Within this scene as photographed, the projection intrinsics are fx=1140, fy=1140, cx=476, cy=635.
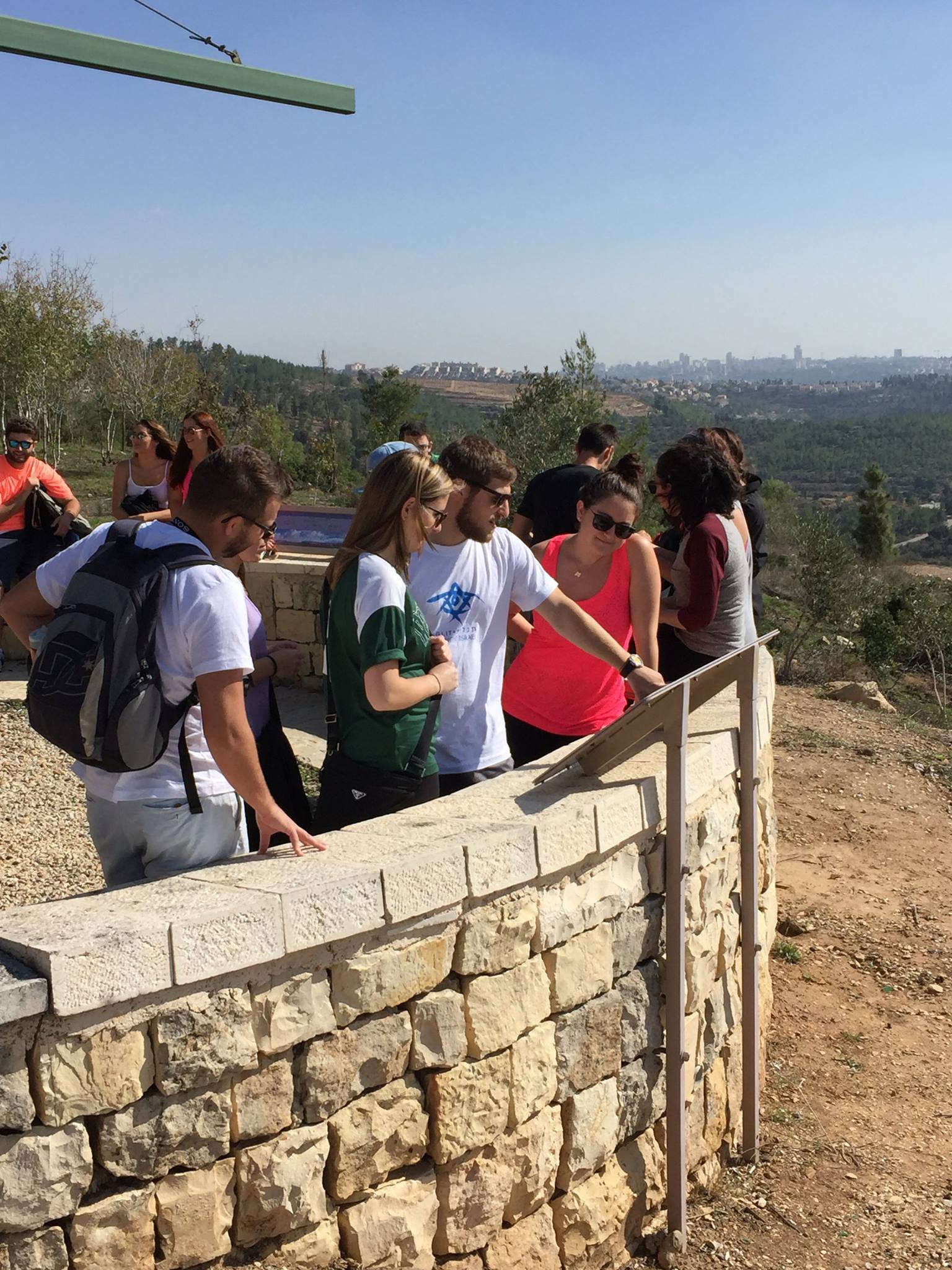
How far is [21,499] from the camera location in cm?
700

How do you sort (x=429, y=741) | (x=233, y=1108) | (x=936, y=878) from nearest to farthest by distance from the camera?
(x=233, y=1108)
(x=429, y=741)
(x=936, y=878)

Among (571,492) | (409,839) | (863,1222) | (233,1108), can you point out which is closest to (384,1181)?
(233,1108)

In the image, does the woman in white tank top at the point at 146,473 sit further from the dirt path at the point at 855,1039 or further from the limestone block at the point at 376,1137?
the dirt path at the point at 855,1039

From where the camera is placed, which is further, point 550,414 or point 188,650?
point 550,414

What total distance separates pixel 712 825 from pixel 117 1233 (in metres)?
2.30

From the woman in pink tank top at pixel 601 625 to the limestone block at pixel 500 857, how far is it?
3.58 ft

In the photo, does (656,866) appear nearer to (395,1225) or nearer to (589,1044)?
(589,1044)

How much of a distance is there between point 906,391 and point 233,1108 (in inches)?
7576

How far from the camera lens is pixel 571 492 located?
5.54 meters

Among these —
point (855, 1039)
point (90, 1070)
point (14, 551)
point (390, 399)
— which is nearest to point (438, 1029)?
point (90, 1070)

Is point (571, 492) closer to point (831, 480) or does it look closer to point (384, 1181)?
point (384, 1181)

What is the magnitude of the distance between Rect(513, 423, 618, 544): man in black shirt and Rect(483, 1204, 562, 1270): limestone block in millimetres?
3077

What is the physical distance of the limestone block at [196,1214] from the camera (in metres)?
2.38

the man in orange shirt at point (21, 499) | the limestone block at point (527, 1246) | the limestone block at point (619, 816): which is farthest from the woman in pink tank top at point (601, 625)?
the man in orange shirt at point (21, 499)
